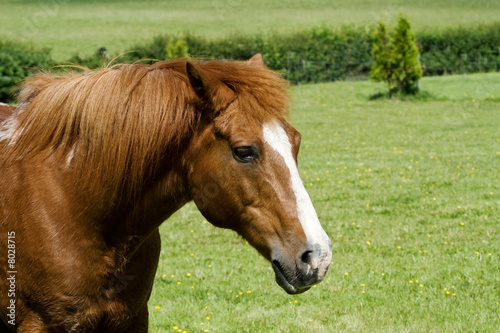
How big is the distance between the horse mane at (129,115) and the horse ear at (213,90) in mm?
36

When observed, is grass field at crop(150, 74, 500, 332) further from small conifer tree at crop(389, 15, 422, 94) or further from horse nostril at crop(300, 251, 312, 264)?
small conifer tree at crop(389, 15, 422, 94)

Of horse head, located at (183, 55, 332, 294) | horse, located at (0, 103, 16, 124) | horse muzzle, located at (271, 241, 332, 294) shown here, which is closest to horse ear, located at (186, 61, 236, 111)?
horse head, located at (183, 55, 332, 294)

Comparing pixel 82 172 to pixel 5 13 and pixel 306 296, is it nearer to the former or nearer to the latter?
pixel 306 296

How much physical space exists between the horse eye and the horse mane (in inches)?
6.2

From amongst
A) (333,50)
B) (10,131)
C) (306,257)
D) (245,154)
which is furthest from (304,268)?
(333,50)

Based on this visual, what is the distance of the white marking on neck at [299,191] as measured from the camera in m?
2.17

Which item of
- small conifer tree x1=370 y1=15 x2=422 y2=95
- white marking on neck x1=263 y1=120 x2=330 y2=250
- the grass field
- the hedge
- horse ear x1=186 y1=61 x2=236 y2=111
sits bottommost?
the hedge

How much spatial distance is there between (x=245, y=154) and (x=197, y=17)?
149 ft

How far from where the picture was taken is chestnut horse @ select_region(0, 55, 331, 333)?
227cm

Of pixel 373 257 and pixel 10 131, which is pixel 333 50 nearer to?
pixel 373 257

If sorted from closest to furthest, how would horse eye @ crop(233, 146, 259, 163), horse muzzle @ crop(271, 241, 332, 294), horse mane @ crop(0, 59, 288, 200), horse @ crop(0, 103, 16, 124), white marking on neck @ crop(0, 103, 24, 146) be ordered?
1. horse muzzle @ crop(271, 241, 332, 294)
2. horse eye @ crop(233, 146, 259, 163)
3. horse mane @ crop(0, 59, 288, 200)
4. white marking on neck @ crop(0, 103, 24, 146)
5. horse @ crop(0, 103, 16, 124)

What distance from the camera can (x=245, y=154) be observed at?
7.42ft

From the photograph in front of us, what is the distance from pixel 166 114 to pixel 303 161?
28.1 ft

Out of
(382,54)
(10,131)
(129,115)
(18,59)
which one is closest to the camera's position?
(129,115)
